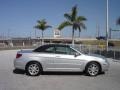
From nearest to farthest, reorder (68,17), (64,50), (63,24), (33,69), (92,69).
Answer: (33,69)
(92,69)
(64,50)
(63,24)
(68,17)

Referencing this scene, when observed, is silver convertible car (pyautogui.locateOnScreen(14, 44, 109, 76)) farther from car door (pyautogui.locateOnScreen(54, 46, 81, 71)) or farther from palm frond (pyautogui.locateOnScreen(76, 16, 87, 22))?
palm frond (pyautogui.locateOnScreen(76, 16, 87, 22))

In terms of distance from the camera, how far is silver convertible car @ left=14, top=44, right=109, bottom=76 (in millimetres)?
12656

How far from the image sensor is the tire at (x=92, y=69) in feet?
41.9

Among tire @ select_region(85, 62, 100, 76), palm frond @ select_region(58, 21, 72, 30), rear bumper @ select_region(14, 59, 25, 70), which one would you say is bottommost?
tire @ select_region(85, 62, 100, 76)

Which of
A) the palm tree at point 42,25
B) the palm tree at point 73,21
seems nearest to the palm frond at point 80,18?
the palm tree at point 73,21

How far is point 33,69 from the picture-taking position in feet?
41.5

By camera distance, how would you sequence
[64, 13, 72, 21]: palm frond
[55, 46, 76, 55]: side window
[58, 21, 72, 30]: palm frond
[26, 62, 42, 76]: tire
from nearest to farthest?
1. [26, 62, 42, 76]: tire
2. [55, 46, 76, 55]: side window
3. [58, 21, 72, 30]: palm frond
4. [64, 13, 72, 21]: palm frond

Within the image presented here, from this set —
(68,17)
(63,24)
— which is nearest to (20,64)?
(63,24)

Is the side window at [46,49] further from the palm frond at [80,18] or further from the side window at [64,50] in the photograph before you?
the palm frond at [80,18]

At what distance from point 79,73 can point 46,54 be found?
2.03 m

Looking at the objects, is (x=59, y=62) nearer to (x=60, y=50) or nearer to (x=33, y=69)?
(x=60, y=50)

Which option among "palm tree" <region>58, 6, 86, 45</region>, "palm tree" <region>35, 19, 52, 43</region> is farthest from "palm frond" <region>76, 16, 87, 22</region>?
"palm tree" <region>35, 19, 52, 43</region>

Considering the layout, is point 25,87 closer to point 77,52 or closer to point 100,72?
point 77,52

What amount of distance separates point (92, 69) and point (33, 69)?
9.04 ft
